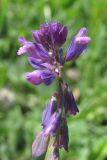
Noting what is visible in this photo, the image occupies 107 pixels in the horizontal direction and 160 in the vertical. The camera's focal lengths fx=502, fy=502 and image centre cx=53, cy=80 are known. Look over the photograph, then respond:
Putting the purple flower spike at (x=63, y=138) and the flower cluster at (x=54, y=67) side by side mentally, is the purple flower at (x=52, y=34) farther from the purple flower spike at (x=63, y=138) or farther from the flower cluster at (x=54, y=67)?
the purple flower spike at (x=63, y=138)

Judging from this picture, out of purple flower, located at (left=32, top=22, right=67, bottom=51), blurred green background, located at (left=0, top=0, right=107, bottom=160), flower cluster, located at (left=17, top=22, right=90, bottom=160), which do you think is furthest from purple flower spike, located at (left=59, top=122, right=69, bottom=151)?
blurred green background, located at (left=0, top=0, right=107, bottom=160)

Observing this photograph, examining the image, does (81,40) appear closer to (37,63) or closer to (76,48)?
(76,48)

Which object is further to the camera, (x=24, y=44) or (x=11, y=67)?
(x=11, y=67)

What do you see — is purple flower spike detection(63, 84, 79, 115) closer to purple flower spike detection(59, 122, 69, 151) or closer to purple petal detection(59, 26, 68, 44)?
purple flower spike detection(59, 122, 69, 151)

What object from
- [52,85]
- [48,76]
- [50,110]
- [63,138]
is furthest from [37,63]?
[52,85]

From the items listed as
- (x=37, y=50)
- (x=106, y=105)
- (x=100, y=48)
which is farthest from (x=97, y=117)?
(x=37, y=50)

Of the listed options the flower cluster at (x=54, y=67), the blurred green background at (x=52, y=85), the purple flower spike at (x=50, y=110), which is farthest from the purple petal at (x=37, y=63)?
the blurred green background at (x=52, y=85)

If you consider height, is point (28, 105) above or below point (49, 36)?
above

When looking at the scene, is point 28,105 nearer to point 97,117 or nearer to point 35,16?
point 97,117
